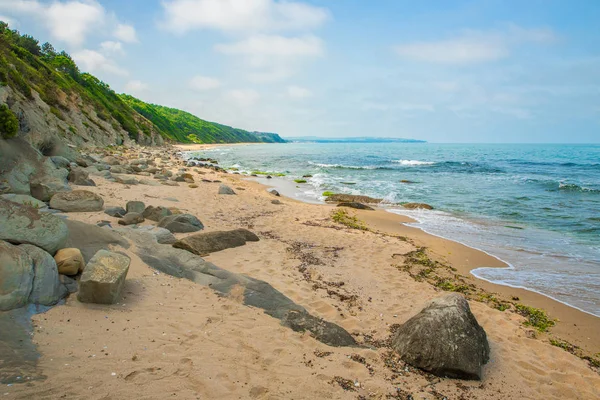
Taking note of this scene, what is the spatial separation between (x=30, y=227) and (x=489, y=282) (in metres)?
9.46

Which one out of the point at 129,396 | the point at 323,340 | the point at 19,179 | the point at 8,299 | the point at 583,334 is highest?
the point at 19,179

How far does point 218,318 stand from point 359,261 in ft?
16.1

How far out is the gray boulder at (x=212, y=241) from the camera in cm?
795

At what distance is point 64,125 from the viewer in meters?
32.3

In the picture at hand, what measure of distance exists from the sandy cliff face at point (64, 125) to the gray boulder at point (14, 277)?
36.5 feet

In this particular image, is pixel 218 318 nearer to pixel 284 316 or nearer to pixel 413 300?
pixel 284 316

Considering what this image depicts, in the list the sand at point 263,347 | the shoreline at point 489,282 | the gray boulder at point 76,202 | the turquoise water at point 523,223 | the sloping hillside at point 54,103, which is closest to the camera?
the sand at point 263,347

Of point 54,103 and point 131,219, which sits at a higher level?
point 54,103

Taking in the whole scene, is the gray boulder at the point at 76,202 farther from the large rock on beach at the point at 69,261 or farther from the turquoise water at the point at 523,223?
the turquoise water at the point at 523,223

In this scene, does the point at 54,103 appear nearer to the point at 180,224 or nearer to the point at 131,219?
the point at 131,219

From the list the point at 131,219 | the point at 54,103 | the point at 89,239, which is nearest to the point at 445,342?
the point at 89,239

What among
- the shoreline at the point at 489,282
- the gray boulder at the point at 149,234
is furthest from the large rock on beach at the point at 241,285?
the shoreline at the point at 489,282

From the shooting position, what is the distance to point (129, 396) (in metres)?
3.31


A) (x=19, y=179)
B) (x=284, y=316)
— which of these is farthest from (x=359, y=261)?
(x=19, y=179)
